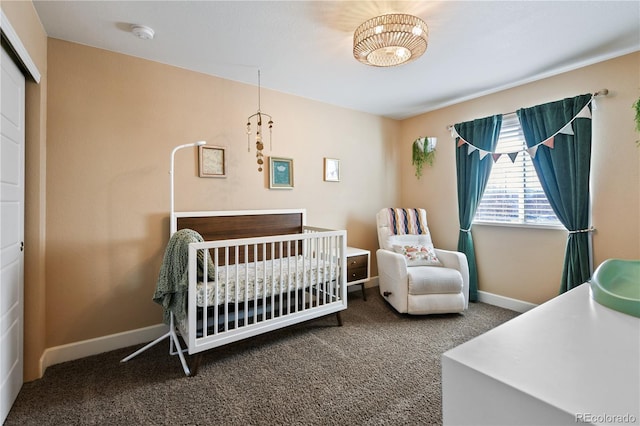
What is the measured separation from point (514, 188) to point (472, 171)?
0.45 metres

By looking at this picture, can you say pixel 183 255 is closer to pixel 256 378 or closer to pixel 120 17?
pixel 256 378

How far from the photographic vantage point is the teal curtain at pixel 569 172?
2553 mm

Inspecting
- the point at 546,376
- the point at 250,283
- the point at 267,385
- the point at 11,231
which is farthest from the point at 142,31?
the point at 546,376

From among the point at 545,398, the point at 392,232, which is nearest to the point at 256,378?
the point at 545,398

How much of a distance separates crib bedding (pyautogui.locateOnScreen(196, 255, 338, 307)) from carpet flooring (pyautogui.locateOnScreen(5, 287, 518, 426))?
46 centimetres

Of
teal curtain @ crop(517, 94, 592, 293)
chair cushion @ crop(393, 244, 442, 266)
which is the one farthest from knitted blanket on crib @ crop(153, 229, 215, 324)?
teal curtain @ crop(517, 94, 592, 293)

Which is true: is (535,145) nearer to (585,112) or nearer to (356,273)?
(585,112)

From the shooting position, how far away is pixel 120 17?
189 centimetres

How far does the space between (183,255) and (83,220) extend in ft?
3.00

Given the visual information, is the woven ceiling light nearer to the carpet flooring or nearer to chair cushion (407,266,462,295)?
chair cushion (407,266,462,295)

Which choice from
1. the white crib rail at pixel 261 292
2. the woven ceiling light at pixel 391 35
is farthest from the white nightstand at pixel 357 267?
the woven ceiling light at pixel 391 35

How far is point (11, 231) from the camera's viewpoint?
166 centimetres

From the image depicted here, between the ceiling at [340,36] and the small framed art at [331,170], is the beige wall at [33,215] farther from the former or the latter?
the small framed art at [331,170]

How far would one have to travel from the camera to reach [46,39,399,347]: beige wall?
2.14 meters
